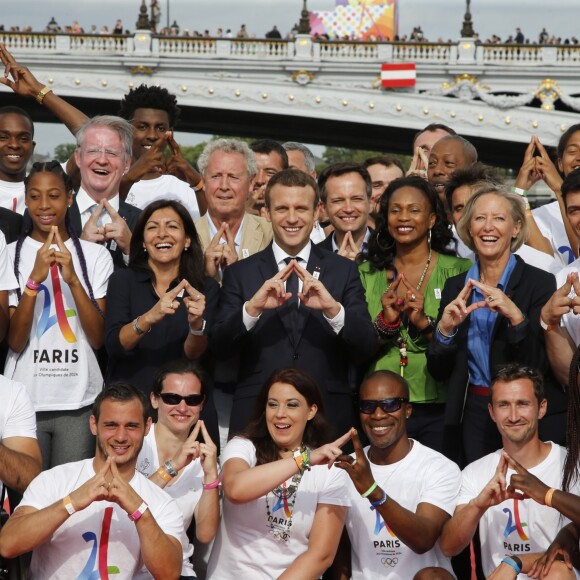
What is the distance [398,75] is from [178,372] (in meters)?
36.1

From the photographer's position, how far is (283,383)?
627cm

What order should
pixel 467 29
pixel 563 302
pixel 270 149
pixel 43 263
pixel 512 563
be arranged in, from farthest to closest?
pixel 467 29
pixel 270 149
pixel 43 263
pixel 563 302
pixel 512 563

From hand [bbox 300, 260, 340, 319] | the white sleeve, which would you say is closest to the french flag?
hand [bbox 300, 260, 340, 319]

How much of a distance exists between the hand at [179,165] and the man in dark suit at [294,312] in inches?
58.2

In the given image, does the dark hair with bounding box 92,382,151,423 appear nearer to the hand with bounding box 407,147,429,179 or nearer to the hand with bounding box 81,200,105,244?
the hand with bounding box 81,200,105,244

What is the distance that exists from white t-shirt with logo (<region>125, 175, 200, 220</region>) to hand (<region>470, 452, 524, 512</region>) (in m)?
3.55

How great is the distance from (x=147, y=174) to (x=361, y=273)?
2171 mm

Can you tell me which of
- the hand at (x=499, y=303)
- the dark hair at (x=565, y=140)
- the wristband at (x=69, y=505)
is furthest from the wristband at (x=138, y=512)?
the dark hair at (x=565, y=140)

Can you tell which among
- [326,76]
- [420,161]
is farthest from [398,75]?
[420,161]

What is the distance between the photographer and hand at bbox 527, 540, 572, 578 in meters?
5.85

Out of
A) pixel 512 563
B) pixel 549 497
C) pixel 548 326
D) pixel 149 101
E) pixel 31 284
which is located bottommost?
pixel 512 563

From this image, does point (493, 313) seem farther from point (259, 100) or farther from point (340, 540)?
point (259, 100)

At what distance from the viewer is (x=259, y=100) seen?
42156 millimetres

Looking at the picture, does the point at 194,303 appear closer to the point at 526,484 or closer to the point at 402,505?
the point at 402,505
